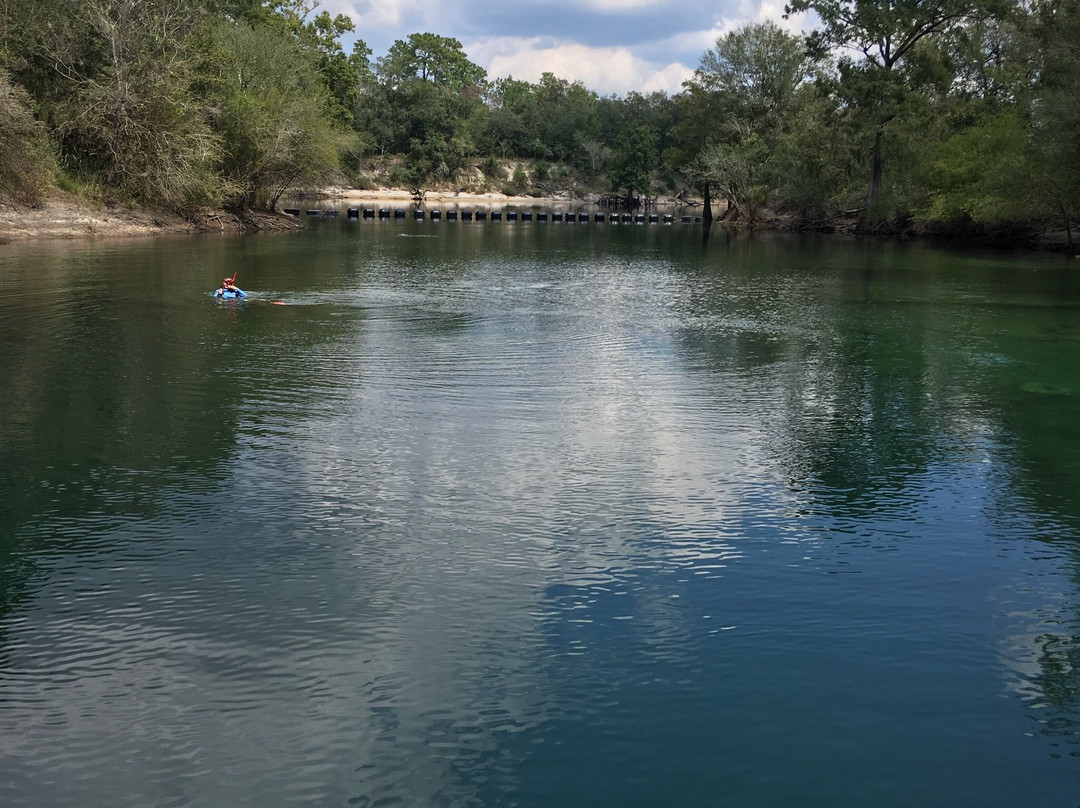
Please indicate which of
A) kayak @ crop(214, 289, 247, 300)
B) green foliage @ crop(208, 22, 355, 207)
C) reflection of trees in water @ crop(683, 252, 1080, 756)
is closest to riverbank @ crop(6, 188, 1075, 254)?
green foliage @ crop(208, 22, 355, 207)

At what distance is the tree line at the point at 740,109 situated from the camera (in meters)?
49.3

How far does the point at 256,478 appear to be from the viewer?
12.9 meters

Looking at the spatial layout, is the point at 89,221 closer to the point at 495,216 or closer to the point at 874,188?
the point at 874,188

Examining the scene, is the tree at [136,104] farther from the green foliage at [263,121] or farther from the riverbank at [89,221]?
the green foliage at [263,121]

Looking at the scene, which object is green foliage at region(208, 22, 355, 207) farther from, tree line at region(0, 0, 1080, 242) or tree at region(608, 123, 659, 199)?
tree at region(608, 123, 659, 199)

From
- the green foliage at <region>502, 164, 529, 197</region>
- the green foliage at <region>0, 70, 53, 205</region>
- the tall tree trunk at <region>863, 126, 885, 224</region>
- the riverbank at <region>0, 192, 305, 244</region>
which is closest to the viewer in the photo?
the green foliage at <region>0, 70, 53, 205</region>

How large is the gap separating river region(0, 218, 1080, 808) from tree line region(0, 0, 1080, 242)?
1195 inches

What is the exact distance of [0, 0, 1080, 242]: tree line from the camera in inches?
1943

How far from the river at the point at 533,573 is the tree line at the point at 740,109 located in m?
30.3

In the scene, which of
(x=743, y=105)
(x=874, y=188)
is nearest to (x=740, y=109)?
(x=743, y=105)

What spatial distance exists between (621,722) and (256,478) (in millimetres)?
6964

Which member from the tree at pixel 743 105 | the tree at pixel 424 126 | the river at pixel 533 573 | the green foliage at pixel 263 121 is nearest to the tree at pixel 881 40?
the tree at pixel 743 105

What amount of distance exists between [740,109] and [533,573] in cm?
9612

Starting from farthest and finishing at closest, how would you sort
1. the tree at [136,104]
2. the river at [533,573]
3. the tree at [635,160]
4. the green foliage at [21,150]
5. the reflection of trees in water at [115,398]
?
the tree at [635,160] < the tree at [136,104] < the green foliage at [21,150] < the reflection of trees in water at [115,398] < the river at [533,573]
